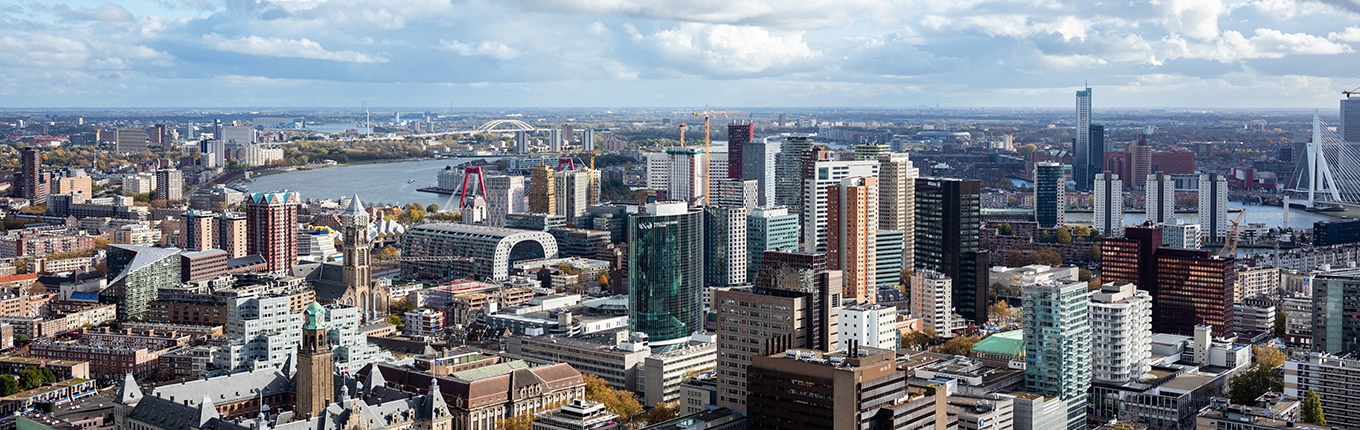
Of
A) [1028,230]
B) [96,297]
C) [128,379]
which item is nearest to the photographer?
[128,379]

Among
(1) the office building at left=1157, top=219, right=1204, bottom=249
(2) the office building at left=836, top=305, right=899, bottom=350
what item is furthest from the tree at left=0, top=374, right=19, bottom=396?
(1) the office building at left=1157, top=219, right=1204, bottom=249

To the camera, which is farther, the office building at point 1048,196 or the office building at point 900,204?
the office building at point 1048,196

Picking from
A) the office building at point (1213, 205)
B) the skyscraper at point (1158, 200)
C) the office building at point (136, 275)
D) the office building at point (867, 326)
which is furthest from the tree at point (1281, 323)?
the office building at point (136, 275)

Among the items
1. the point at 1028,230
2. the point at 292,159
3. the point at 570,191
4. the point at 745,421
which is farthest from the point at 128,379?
the point at 292,159

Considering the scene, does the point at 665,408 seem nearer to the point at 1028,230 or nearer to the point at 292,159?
the point at 1028,230

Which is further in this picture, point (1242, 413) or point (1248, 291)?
point (1248, 291)

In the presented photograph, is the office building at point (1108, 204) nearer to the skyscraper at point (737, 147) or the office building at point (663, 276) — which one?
the skyscraper at point (737, 147)
